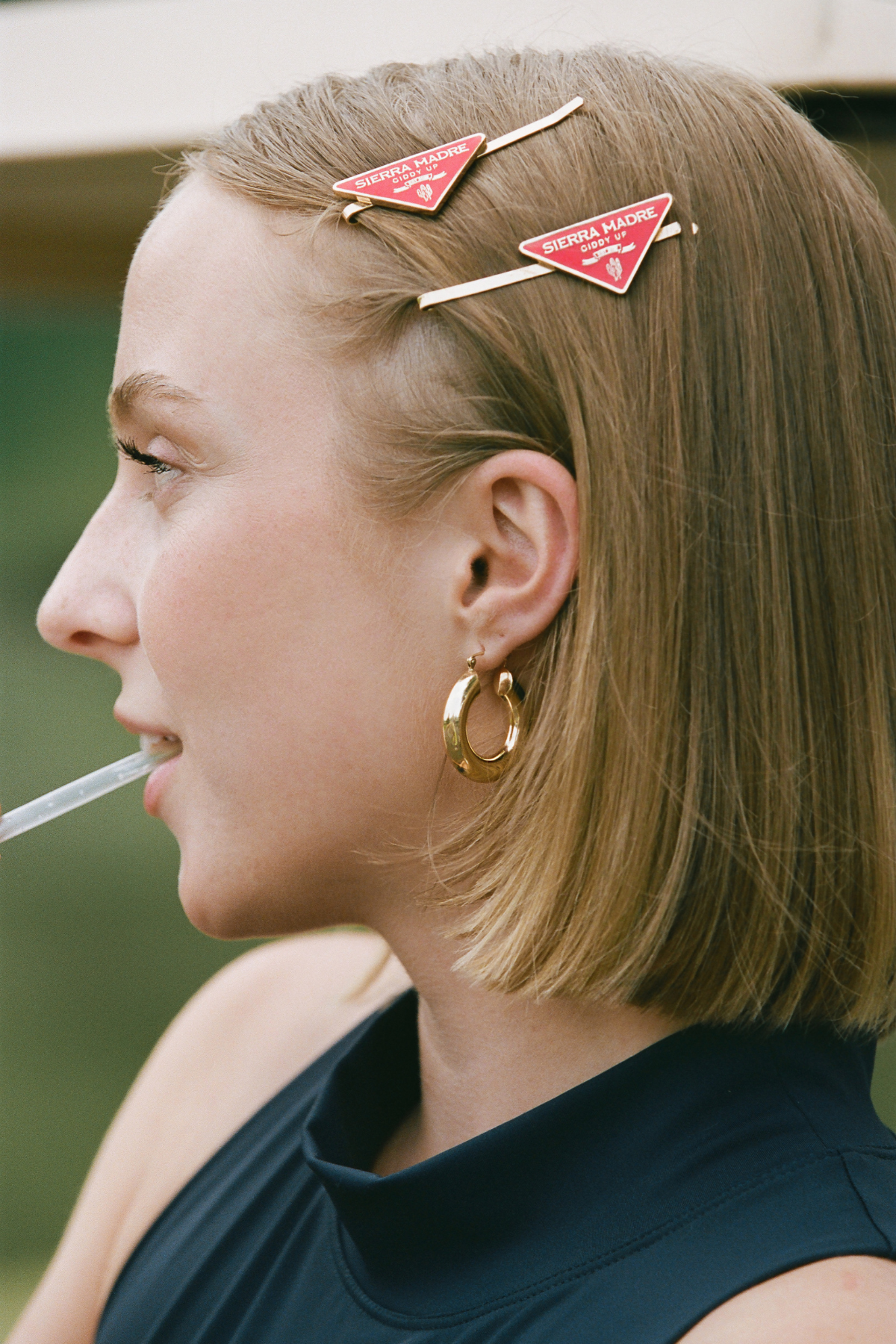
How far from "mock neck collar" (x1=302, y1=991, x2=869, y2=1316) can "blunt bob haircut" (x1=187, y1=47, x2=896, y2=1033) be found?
→ 43 mm

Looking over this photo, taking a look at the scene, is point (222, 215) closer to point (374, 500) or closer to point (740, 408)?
point (374, 500)

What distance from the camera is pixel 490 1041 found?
868mm

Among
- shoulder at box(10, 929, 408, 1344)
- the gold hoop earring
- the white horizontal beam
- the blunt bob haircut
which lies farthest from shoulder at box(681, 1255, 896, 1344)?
the white horizontal beam

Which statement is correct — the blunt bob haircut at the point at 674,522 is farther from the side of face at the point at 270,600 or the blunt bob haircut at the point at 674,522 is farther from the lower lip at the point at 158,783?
the lower lip at the point at 158,783

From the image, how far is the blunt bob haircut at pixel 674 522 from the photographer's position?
2.50 ft

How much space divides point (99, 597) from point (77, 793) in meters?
0.17

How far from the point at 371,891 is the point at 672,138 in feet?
1.87

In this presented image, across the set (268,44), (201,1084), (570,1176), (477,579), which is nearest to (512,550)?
(477,579)

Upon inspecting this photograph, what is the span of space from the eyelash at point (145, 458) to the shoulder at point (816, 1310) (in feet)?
2.11

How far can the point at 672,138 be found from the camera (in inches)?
31.4

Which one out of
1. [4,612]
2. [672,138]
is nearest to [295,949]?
[672,138]

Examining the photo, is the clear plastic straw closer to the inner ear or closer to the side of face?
the side of face

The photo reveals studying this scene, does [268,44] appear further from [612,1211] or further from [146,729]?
[612,1211]

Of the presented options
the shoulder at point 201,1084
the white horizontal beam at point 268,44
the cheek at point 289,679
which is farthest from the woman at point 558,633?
the white horizontal beam at point 268,44
